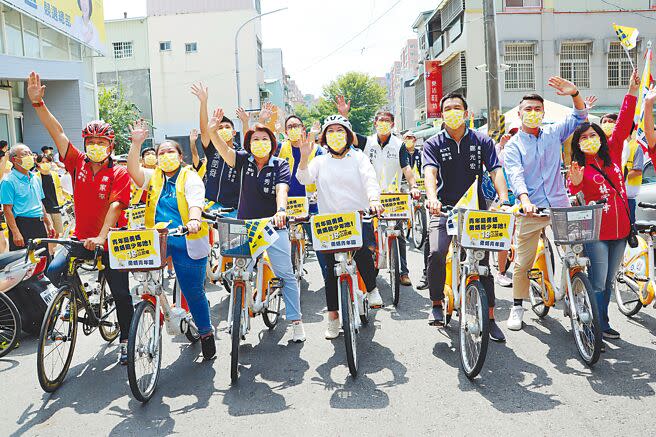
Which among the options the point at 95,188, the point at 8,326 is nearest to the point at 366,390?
the point at 95,188

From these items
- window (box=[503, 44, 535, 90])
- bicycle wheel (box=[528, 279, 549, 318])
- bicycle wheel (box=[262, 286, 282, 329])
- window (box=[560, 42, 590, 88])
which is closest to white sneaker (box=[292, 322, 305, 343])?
bicycle wheel (box=[262, 286, 282, 329])

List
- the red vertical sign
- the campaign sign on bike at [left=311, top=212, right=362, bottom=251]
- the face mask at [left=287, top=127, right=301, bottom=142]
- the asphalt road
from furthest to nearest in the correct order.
→ the red vertical sign
the face mask at [left=287, top=127, right=301, bottom=142]
the campaign sign on bike at [left=311, top=212, right=362, bottom=251]
the asphalt road

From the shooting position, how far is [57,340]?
505 cm

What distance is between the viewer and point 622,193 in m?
5.62

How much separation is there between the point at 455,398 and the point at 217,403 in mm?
1707

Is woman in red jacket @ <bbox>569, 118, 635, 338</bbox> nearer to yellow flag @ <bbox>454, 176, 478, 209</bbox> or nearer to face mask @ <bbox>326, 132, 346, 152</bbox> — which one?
yellow flag @ <bbox>454, 176, 478, 209</bbox>

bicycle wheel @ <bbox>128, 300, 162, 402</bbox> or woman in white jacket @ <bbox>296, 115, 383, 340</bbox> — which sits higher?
woman in white jacket @ <bbox>296, 115, 383, 340</bbox>

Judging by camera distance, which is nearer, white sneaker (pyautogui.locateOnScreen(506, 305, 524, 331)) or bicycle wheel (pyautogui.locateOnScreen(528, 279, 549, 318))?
white sneaker (pyautogui.locateOnScreen(506, 305, 524, 331))

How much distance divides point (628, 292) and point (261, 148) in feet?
14.0

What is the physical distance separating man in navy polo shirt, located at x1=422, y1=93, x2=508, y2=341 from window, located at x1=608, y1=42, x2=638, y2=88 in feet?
90.2

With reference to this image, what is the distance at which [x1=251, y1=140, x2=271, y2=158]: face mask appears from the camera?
19.1 ft

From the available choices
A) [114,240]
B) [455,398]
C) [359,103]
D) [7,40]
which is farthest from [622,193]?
[359,103]

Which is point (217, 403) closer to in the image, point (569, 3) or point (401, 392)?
point (401, 392)

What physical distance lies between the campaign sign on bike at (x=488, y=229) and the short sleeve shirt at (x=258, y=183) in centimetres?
183
